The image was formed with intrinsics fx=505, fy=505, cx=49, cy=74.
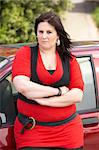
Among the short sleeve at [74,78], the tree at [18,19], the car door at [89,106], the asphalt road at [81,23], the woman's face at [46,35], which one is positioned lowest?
the asphalt road at [81,23]

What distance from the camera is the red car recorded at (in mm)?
3900

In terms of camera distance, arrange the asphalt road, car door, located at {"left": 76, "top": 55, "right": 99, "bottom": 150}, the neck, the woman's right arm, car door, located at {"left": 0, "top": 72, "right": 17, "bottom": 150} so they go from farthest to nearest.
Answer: the asphalt road, car door, located at {"left": 76, "top": 55, "right": 99, "bottom": 150}, car door, located at {"left": 0, "top": 72, "right": 17, "bottom": 150}, the neck, the woman's right arm

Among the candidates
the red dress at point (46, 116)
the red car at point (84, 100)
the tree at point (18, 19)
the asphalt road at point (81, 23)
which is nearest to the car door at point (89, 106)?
the red car at point (84, 100)

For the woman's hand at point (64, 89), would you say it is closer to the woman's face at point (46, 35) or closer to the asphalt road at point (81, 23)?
the woman's face at point (46, 35)

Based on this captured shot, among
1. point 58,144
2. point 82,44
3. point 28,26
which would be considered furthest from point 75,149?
point 28,26

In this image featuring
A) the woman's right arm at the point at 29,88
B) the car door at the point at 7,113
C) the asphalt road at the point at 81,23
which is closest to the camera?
the woman's right arm at the point at 29,88

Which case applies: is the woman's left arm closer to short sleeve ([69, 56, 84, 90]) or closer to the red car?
short sleeve ([69, 56, 84, 90])

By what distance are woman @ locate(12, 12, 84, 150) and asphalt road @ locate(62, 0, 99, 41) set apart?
467 inches

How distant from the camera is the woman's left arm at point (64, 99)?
3592 millimetres

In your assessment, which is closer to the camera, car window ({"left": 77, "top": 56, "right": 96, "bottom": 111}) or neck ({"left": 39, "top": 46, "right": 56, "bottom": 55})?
neck ({"left": 39, "top": 46, "right": 56, "bottom": 55})

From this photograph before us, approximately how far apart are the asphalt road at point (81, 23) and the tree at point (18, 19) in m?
4.06

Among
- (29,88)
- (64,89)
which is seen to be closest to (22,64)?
(29,88)

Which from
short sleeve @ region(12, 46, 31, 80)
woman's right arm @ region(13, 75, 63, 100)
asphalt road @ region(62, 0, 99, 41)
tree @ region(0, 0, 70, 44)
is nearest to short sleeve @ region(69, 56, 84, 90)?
woman's right arm @ region(13, 75, 63, 100)

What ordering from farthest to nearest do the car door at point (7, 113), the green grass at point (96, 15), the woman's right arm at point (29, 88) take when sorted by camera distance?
the green grass at point (96, 15) < the car door at point (7, 113) < the woman's right arm at point (29, 88)
